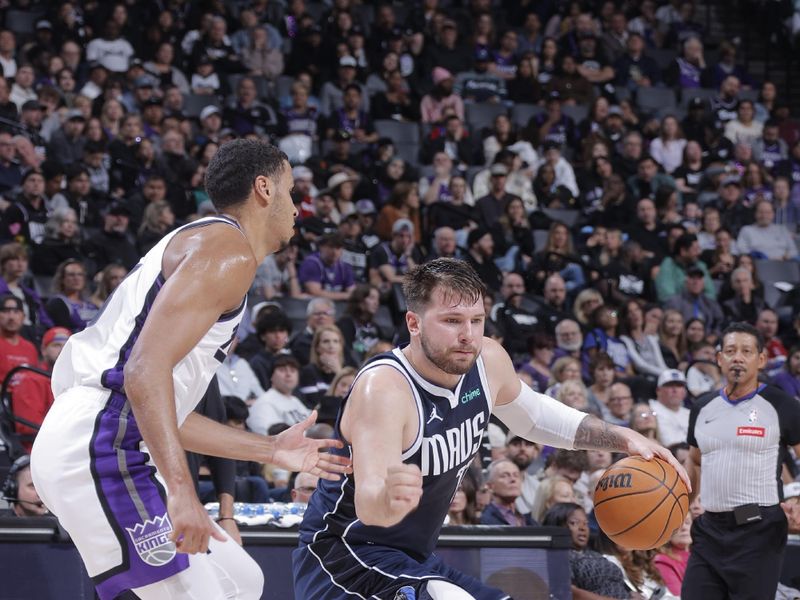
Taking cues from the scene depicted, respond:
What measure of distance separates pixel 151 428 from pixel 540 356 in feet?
26.9

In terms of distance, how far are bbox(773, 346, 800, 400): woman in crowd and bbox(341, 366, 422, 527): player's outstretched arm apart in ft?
26.3

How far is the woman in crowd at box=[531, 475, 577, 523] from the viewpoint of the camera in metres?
8.08

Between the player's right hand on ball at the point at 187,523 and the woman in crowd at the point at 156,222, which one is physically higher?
the player's right hand on ball at the point at 187,523

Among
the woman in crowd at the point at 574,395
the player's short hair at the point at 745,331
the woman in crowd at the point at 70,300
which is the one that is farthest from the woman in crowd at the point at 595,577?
the woman in crowd at the point at 70,300

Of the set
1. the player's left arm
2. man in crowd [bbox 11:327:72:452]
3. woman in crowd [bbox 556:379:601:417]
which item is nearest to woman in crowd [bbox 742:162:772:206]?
woman in crowd [bbox 556:379:601:417]

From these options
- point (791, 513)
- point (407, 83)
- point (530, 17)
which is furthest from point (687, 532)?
point (530, 17)

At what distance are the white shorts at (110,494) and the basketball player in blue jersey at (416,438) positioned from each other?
0.71m

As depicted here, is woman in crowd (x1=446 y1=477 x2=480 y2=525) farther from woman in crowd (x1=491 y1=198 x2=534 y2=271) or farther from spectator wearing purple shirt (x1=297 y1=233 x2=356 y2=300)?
woman in crowd (x1=491 y1=198 x2=534 y2=271)

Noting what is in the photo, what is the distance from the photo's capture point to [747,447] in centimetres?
701

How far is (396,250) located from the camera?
12648 millimetres

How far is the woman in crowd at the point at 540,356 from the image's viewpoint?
35.9 ft

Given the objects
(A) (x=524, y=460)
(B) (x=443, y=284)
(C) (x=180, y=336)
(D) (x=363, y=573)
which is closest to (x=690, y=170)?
(A) (x=524, y=460)

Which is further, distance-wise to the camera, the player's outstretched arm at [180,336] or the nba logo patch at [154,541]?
the nba logo patch at [154,541]

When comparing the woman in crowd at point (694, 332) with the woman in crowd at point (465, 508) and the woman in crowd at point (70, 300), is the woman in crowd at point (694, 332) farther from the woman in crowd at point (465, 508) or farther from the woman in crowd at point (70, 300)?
the woman in crowd at point (70, 300)
